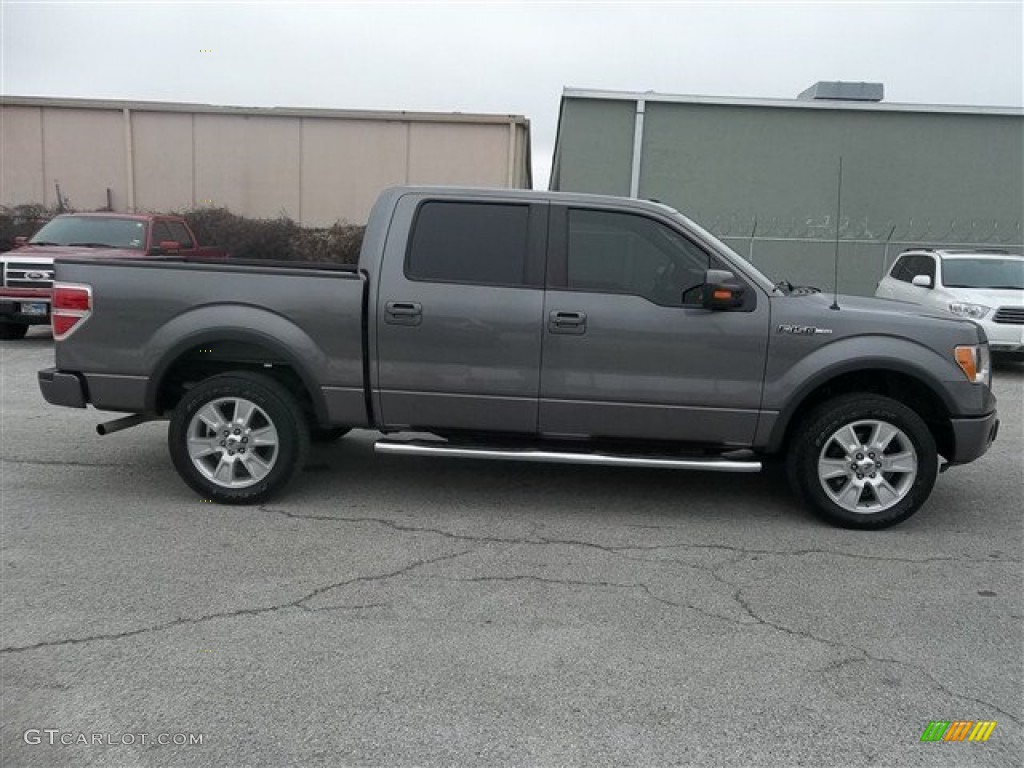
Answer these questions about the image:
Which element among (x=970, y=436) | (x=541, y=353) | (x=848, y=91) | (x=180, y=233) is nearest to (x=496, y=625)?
(x=541, y=353)

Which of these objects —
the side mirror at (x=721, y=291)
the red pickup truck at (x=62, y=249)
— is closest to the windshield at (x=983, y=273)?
the side mirror at (x=721, y=291)

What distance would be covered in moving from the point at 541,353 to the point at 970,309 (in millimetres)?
8846

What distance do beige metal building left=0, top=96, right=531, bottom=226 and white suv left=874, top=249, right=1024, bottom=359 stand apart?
11.8 metres

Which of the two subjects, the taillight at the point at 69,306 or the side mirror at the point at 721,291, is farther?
the taillight at the point at 69,306

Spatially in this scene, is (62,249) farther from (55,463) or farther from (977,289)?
(977,289)

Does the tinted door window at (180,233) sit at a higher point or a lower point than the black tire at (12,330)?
higher

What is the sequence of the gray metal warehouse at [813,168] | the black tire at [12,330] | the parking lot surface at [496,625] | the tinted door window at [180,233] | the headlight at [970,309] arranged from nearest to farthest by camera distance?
1. the parking lot surface at [496,625]
2. the headlight at [970,309]
3. the black tire at [12,330]
4. the tinted door window at [180,233]
5. the gray metal warehouse at [813,168]

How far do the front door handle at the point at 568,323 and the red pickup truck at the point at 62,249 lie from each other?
27.8 ft

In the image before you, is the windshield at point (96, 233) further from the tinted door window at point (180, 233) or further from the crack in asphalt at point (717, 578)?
the crack in asphalt at point (717, 578)

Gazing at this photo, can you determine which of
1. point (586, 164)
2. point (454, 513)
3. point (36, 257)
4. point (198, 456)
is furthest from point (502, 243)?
point (586, 164)

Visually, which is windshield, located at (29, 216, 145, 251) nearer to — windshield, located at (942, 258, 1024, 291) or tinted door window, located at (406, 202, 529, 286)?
tinted door window, located at (406, 202, 529, 286)

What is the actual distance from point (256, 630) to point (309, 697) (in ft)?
2.04

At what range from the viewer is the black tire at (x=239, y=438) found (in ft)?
16.5

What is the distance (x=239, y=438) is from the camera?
16.7ft
